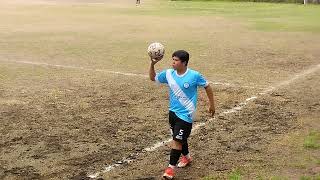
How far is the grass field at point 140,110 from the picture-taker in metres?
7.12

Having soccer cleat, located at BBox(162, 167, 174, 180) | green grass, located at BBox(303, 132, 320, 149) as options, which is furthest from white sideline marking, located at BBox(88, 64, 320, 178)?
green grass, located at BBox(303, 132, 320, 149)

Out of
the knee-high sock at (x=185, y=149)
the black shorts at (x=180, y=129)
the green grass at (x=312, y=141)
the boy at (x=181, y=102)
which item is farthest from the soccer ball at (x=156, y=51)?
the green grass at (x=312, y=141)

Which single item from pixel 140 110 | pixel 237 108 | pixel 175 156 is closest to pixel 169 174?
pixel 175 156

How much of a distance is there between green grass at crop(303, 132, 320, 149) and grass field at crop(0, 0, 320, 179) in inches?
0.6

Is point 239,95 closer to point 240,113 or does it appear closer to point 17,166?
point 240,113

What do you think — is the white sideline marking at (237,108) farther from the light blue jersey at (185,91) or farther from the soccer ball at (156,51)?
the soccer ball at (156,51)

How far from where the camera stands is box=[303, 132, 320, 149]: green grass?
25.6ft

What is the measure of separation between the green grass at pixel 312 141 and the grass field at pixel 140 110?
0.05 ft

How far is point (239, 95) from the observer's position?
11414mm

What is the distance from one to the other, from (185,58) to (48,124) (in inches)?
141

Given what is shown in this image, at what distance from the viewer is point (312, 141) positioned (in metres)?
8.04

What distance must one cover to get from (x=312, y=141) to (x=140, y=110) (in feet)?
11.1

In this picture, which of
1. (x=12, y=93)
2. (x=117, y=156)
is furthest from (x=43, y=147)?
(x=12, y=93)

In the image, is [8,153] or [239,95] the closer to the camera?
[8,153]
